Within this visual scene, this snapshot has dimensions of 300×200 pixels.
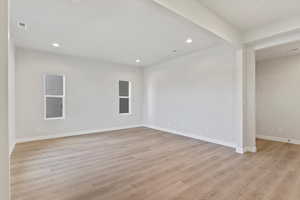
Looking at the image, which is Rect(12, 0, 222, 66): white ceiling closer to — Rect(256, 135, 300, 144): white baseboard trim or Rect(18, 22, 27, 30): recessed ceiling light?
Rect(18, 22, 27, 30): recessed ceiling light

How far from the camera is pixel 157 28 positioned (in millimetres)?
2990

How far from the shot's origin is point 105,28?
9.87 feet

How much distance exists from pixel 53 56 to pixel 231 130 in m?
5.59

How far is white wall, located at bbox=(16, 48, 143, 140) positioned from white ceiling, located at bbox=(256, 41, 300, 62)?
4.37m

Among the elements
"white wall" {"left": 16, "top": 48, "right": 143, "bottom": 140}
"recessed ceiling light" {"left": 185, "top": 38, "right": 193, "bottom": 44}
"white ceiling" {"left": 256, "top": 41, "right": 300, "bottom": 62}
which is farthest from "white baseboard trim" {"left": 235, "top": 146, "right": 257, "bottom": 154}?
"white wall" {"left": 16, "top": 48, "right": 143, "bottom": 140}

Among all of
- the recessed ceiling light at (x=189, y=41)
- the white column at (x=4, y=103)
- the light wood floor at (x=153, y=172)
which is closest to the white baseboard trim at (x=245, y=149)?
the light wood floor at (x=153, y=172)

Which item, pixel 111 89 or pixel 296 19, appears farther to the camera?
pixel 111 89

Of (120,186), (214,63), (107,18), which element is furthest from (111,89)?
(120,186)

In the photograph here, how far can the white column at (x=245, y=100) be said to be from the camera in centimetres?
335

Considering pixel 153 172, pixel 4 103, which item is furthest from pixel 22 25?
pixel 153 172

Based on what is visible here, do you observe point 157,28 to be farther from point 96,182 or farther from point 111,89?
point 111,89

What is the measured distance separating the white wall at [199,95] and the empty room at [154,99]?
0.11 ft

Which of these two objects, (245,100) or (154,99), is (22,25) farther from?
(245,100)

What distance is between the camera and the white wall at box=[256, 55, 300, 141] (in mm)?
4070
